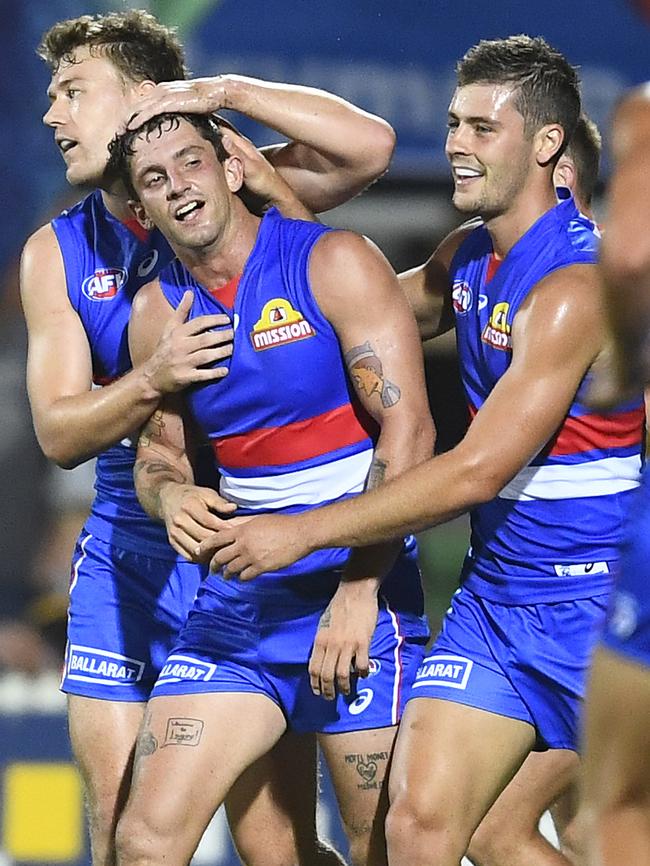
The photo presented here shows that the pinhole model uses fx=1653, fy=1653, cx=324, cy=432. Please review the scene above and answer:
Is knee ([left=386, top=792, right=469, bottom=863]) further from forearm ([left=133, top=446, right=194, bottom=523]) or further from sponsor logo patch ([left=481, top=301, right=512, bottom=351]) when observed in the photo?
sponsor logo patch ([left=481, top=301, right=512, bottom=351])

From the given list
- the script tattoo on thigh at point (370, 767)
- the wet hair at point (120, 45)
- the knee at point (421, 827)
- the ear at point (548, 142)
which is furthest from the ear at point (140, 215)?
the knee at point (421, 827)

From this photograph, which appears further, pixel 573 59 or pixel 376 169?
pixel 573 59

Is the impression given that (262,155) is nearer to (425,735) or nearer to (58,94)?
(58,94)

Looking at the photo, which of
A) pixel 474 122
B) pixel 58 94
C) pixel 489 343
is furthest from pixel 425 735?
pixel 58 94

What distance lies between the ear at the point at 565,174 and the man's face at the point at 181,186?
840mm

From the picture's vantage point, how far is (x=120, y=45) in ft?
14.9

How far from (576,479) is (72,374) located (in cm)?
135

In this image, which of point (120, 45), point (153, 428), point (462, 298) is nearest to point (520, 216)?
point (462, 298)

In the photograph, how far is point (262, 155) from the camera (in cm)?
452

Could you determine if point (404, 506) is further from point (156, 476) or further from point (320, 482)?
point (156, 476)

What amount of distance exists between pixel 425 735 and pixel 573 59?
5.52 meters

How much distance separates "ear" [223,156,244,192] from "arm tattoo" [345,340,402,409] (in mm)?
567

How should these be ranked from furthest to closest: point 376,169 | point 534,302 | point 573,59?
1. point 573,59
2. point 376,169
3. point 534,302

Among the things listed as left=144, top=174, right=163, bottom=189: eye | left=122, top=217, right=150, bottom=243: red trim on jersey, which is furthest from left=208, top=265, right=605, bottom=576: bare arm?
left=122, top=217, right=150, bottom=243: red trim on jersey
